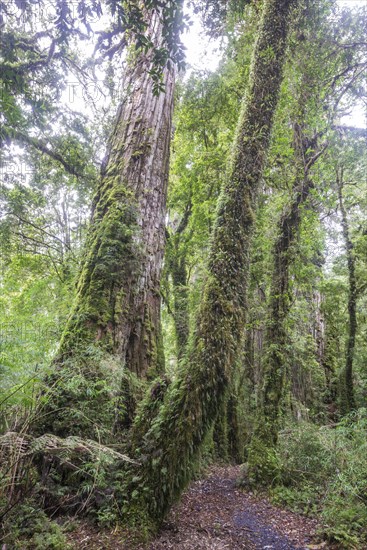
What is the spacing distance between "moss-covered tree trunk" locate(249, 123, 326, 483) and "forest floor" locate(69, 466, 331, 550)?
67cm

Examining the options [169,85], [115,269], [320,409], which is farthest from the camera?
[320,409]

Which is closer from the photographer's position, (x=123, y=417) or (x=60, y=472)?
(x=60, y=472)

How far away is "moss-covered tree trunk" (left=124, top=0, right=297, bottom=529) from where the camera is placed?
9.15ft

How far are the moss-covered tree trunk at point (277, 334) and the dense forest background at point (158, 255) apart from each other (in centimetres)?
4

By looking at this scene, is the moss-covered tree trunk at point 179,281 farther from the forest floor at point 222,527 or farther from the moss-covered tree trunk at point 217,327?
the moss-covered tree trunk at point 217,327

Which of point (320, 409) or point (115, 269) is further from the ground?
point (115, 269)

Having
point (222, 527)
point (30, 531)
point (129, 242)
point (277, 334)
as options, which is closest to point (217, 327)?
point (129, 242)

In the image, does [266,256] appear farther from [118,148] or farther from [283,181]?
[118,148]

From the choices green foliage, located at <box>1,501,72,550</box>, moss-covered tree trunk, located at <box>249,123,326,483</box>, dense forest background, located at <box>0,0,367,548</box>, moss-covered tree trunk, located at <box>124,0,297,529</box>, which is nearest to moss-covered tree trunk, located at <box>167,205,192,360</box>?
dense forest background, located at <box>0,0,367,548</box>

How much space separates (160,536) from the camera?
279 cm

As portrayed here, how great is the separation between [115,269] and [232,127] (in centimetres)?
627

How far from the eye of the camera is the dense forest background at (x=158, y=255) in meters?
2.73

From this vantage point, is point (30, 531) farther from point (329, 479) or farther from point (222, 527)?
point (329, 479)

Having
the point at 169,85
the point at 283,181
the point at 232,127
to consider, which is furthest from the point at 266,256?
the point at 169,85
